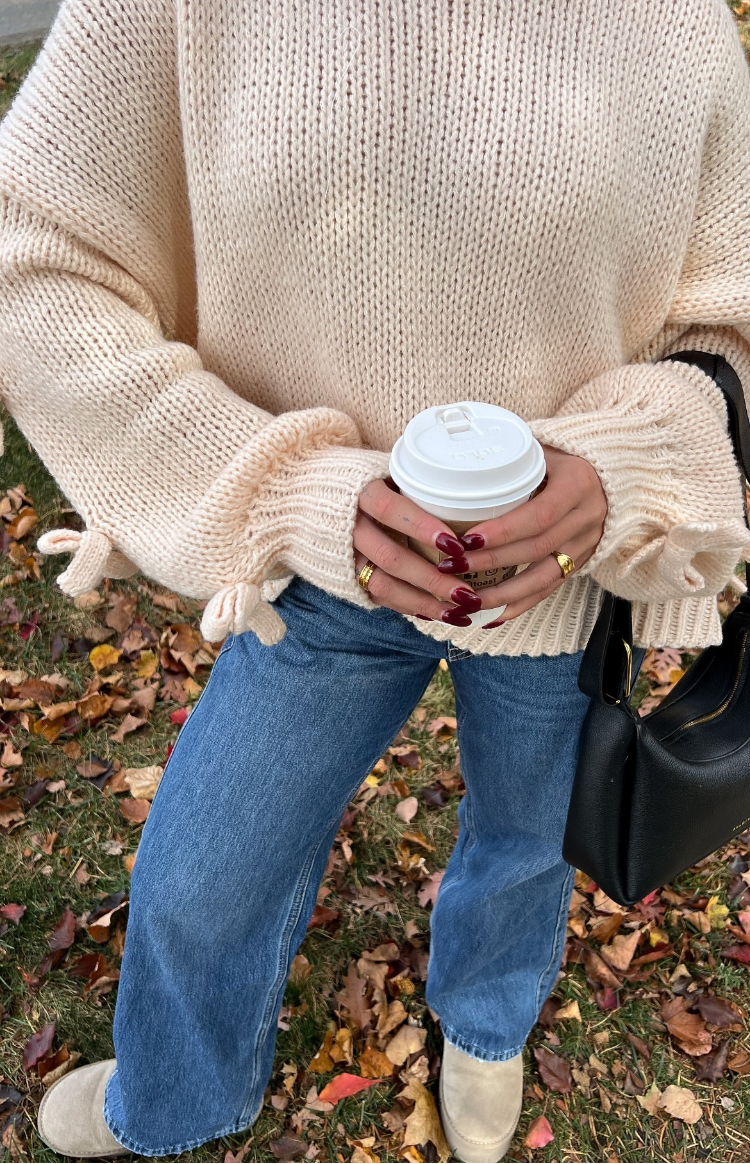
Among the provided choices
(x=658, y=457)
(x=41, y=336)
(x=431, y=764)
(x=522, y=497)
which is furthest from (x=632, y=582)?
(x=431, y=764)

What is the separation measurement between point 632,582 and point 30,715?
2611 mm

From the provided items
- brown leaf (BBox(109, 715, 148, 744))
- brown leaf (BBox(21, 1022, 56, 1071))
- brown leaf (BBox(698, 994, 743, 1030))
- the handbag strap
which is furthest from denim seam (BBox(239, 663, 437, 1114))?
brown leaf (BBox(109, 715, 148, 744))

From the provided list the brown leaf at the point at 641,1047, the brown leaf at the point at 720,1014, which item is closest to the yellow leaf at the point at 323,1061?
the brown leaf at the point at 641,1047

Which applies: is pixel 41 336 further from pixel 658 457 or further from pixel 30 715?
pixel 30 715

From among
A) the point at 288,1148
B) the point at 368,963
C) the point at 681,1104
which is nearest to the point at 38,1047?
the point at 288,1148

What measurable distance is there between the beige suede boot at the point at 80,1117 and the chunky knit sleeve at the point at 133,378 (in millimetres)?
1588

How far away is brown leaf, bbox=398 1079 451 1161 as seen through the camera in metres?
2.42

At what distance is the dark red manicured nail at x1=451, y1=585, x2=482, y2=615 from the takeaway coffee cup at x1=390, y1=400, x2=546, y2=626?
33mm

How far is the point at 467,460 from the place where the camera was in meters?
1.10

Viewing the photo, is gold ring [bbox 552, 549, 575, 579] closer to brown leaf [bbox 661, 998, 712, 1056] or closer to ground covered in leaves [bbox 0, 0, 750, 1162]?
ground covered in leaves [bbox 0, 0, 750, 1162]

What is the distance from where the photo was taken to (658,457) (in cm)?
140

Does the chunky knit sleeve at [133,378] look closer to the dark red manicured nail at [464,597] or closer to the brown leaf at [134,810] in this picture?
the dark red manicured nail at [464,597]

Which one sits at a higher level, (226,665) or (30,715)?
(226,665)

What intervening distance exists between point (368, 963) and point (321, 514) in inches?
77.2
